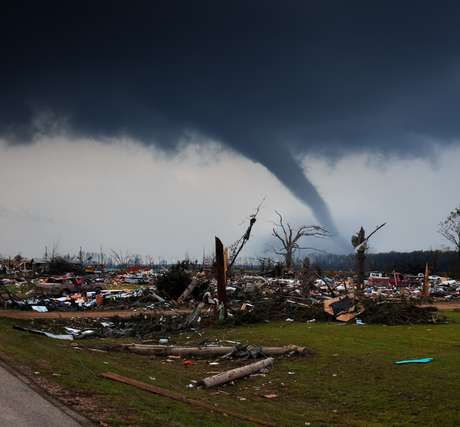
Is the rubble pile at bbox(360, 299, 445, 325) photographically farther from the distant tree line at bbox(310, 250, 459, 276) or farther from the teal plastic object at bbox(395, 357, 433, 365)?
the distant tree line at bbox(310, 250, 459, 276)

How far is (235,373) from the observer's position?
11.1 metres

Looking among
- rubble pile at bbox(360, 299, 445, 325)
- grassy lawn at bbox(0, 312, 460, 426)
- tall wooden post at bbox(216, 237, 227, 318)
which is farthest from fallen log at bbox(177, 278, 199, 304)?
grassy lawn at bbox(0, 312, 460, 426)

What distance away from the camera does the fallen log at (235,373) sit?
10.3 m

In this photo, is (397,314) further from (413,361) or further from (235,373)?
(235,373)

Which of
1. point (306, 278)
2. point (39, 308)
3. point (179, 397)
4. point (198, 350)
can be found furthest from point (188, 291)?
point (179, 397)

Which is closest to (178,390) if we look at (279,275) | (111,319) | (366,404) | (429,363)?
(366,404)

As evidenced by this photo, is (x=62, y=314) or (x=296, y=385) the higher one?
(x=296, y=385)

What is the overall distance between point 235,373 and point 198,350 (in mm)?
3337

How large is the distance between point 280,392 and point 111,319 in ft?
47.2

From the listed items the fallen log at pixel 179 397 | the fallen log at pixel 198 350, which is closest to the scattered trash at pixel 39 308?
the fallen log at pixel 198 350

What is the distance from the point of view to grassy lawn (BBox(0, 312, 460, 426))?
7344 mm

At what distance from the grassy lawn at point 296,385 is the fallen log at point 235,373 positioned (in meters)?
0.17

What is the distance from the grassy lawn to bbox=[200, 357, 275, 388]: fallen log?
17 cm

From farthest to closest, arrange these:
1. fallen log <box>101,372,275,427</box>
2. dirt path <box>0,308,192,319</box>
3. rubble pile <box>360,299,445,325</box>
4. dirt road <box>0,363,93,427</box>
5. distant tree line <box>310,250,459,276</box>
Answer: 1. distant tree line <box>310,250,459,276</box>
2. dirt path <box>0,308,192,319</box>
3. rubble pile <box>360,299,445,325</box>
4. fallen log <box>101,372,275,427</box>
5. dirt road <box>0,363,93,427</box>
